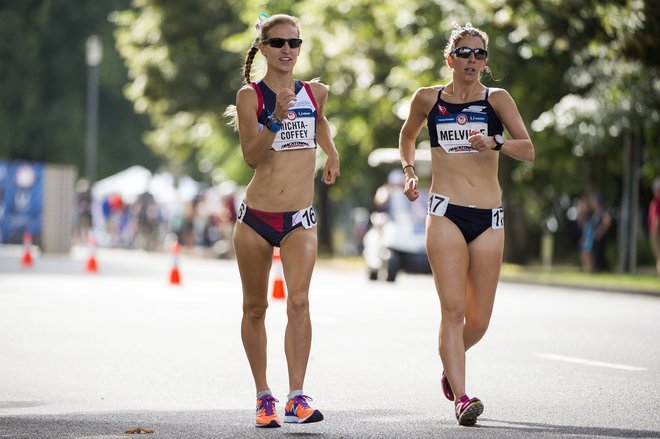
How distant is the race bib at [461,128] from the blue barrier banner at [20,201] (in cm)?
3101

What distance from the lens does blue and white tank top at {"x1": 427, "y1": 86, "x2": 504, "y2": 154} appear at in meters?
8.51

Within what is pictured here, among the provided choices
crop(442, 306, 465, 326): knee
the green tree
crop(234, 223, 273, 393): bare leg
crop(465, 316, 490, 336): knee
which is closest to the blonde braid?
crop(234, 223, 273, 393): bare leg

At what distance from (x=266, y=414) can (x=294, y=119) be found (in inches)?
58.2

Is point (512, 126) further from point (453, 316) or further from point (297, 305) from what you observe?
point (297, 305)

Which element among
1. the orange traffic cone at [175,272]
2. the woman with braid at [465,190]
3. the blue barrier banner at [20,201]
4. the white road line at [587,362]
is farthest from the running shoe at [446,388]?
the blue barrier banner at [20,201]

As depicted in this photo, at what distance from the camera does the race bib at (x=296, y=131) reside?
26.0 ft

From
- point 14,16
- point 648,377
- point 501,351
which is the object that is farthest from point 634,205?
point 14,16

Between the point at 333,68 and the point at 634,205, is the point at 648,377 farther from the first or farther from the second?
the point at 333,68

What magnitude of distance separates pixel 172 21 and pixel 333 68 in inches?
399

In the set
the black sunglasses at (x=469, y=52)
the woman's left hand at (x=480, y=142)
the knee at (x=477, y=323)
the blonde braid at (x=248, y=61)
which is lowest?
the knee at (x=477, y=323)

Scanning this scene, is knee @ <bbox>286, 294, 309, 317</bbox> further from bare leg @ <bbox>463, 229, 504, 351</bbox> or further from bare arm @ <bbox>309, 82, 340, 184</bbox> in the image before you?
bare leg @ <bbox>463, 229, 504, 351</bbox>

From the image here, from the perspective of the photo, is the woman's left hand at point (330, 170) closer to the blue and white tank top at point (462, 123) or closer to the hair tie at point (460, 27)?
the blue and white tank top at point (462, 123)

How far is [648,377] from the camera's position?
1070 centimetres

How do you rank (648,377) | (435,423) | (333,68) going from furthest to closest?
(333,68), (648,377), (435,423)
